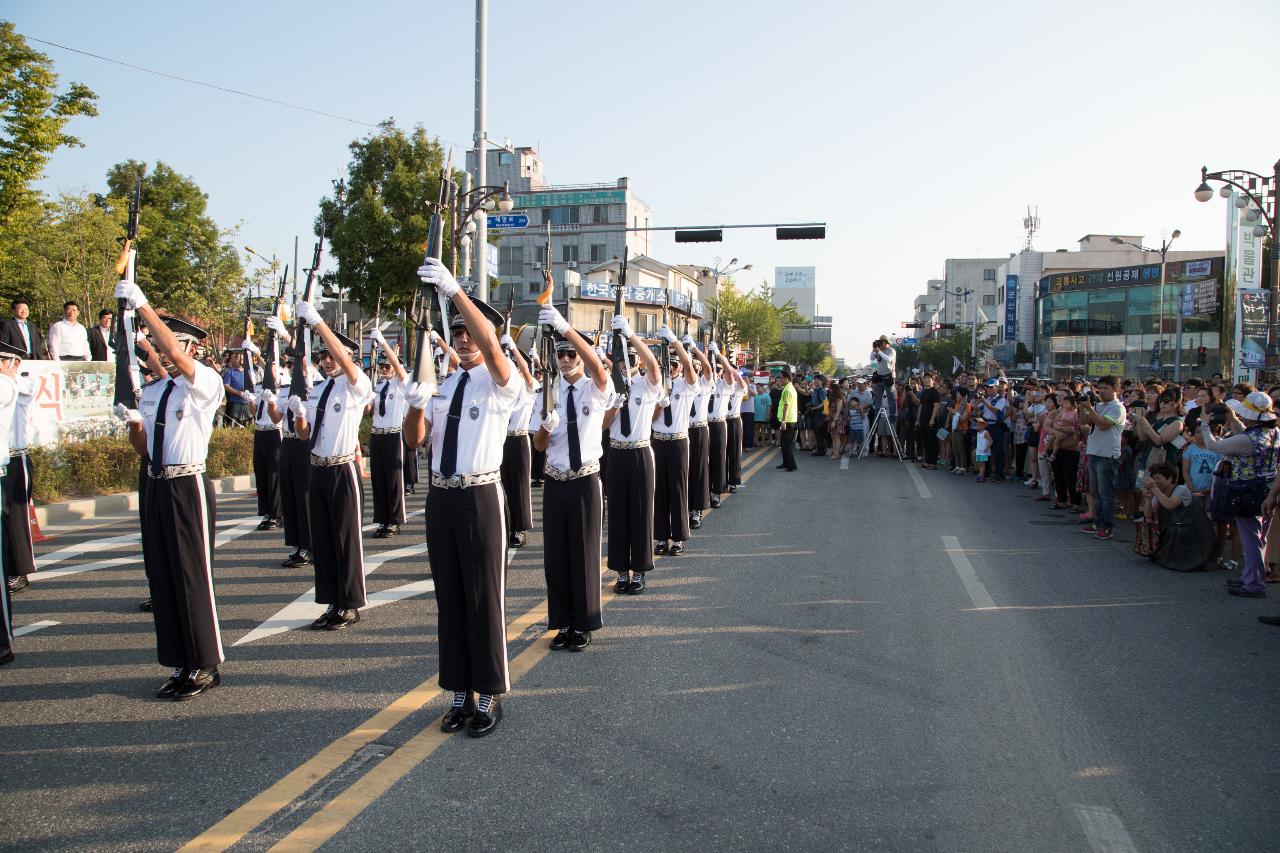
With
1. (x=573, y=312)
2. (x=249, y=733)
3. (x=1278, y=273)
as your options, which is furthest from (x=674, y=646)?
(x=573, y=312)

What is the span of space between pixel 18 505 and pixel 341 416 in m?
3.10

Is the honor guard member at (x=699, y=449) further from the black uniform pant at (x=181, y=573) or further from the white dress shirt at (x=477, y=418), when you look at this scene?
the black uniform pant at (x=181, y=573)

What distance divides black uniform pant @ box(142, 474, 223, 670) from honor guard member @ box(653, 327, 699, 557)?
4.78m

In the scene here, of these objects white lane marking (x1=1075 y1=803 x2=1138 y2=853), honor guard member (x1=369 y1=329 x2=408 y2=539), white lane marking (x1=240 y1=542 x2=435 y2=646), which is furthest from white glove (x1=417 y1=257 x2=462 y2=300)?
honor guard member (x1=369 y1=329 x2=408 y2=539)

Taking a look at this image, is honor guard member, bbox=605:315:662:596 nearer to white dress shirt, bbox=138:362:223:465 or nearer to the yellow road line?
the yellow road line

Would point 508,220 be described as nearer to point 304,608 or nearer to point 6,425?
point 304,608

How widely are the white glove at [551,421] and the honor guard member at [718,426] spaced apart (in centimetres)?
644

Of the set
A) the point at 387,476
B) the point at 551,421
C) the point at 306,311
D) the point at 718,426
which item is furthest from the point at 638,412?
the point at 718,426

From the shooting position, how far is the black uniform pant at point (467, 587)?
489 centimetres

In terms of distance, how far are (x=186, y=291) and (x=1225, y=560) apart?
31874 mm

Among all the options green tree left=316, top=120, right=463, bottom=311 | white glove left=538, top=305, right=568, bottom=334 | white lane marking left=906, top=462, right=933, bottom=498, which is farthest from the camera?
green tree left=316, top=120, right=463, bottom=311

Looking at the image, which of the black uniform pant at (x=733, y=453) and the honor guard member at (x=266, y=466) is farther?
the black uniform pant at (x=733, y=453)

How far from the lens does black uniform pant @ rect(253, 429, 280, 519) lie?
34.4 feet

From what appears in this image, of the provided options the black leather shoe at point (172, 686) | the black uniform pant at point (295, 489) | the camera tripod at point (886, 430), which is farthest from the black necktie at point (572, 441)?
the camera tripod at point (886, 430)
